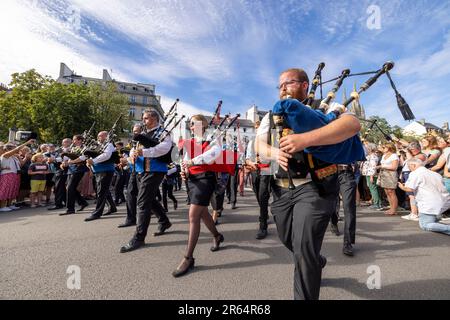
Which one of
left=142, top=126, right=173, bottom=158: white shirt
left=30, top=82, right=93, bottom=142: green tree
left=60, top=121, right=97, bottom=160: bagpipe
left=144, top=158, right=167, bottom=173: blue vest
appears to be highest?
left=30, top=82, right=93, bottom=142: green tree

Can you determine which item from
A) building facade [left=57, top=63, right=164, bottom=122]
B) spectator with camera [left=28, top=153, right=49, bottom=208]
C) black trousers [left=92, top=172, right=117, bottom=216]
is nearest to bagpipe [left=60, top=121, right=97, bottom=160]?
spectator with camera [left=28, top=153, right=49, bottom=208]

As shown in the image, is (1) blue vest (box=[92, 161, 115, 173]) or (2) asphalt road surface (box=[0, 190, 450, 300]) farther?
(1) blue vest (box=[92, 161, 115, 173])

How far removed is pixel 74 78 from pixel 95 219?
59074mm

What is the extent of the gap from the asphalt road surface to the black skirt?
0.87 metres

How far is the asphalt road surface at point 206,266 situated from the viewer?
243 cm

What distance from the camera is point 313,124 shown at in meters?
1.69

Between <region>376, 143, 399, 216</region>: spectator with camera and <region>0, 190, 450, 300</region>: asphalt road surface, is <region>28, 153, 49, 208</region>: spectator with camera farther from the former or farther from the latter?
<region>376, 143, 399, 216</region>: spectator with camera

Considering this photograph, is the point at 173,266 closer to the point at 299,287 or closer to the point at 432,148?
the point at 299,287

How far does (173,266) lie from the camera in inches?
120

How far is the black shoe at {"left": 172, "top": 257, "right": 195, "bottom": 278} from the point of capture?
2.76 meters

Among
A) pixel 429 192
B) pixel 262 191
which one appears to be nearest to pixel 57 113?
pixel 262 191

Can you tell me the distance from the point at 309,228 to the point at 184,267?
1.78 metres

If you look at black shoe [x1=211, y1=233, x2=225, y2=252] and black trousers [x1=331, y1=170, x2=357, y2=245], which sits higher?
black trousers [x1=331, y1=170, x2=357, y2=245]

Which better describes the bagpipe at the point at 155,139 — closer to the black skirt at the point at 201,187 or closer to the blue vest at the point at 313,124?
the black skirt at the point at 201,187
